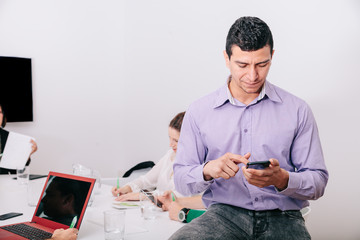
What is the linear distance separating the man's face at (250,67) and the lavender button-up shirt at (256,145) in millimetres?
86

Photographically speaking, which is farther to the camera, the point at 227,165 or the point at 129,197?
the point at 129,197

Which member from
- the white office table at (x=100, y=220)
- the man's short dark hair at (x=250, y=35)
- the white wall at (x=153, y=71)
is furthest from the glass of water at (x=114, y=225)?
the white wall at (x=153, y=71)

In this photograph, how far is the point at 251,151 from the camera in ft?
5.33

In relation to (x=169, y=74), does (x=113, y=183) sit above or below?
below

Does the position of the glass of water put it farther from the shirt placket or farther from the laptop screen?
the shirt placket

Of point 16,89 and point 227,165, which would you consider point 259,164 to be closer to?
point 227,165

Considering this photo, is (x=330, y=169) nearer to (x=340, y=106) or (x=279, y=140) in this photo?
(x=340, y=106)

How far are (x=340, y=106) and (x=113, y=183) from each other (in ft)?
6.53

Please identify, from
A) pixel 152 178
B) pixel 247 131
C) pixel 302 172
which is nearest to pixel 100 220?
pixel 247 131

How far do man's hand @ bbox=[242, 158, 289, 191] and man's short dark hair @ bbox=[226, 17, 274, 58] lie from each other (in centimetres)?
50

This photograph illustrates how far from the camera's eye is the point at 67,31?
15.6ft

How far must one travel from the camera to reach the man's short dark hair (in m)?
1.56

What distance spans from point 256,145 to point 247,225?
34 cm

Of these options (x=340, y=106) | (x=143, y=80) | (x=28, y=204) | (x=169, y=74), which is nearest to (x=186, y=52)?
(x=169, y=74)
